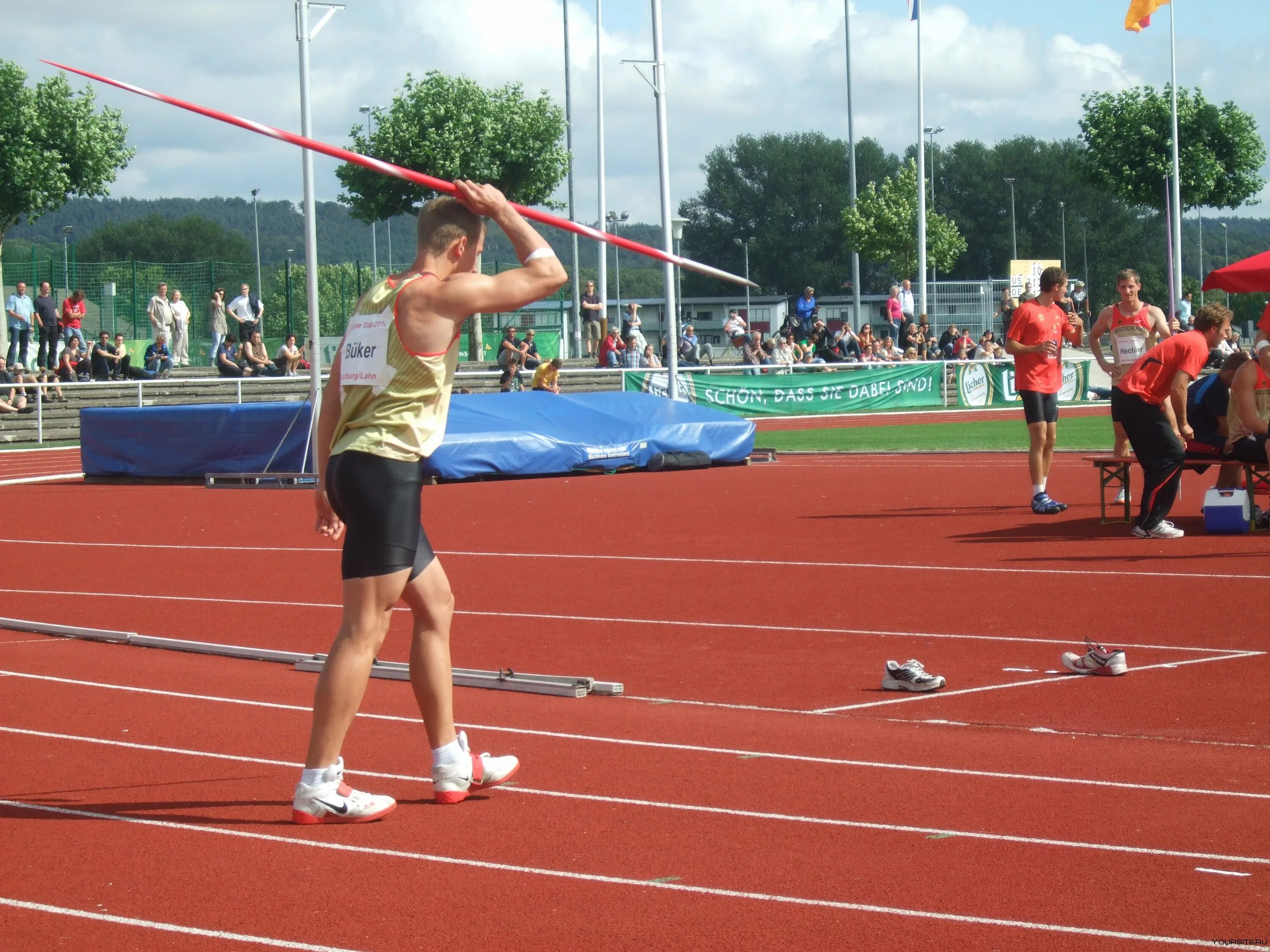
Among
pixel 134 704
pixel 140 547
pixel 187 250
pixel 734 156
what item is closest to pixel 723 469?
pixel 140 547

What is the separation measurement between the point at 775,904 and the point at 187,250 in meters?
134

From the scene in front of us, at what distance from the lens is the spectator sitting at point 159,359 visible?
31375mm

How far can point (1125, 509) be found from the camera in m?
12.0

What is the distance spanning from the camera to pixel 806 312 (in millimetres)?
37938

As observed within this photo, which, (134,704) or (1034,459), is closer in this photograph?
(134,704)

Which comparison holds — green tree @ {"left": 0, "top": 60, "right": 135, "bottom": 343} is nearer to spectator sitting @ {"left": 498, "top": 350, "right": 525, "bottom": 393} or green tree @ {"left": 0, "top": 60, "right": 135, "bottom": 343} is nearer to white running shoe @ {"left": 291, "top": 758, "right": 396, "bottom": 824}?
spectator sitting @ {"left": 498, "top": 350, "right": 525, "bottom": 393}

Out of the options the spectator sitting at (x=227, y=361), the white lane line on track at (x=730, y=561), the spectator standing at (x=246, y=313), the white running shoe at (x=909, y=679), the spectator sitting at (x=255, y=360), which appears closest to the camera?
the white running shoe at (x=909, y=679)

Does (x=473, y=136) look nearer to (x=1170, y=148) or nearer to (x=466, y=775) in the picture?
(x=1170, y=148)

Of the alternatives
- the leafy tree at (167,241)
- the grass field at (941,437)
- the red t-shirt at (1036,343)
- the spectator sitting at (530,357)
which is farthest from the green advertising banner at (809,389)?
the leafy tree at (167,241)

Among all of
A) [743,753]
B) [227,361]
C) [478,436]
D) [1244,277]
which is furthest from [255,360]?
[743,753]

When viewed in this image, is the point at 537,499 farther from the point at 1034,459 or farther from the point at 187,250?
the point at 187,250

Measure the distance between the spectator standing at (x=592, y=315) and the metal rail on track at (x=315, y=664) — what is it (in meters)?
28.0

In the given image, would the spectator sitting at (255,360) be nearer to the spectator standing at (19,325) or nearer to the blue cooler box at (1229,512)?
the spectator standing at (19,325)

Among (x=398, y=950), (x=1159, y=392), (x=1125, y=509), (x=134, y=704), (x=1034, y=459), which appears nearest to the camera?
(x=398, y=950)
